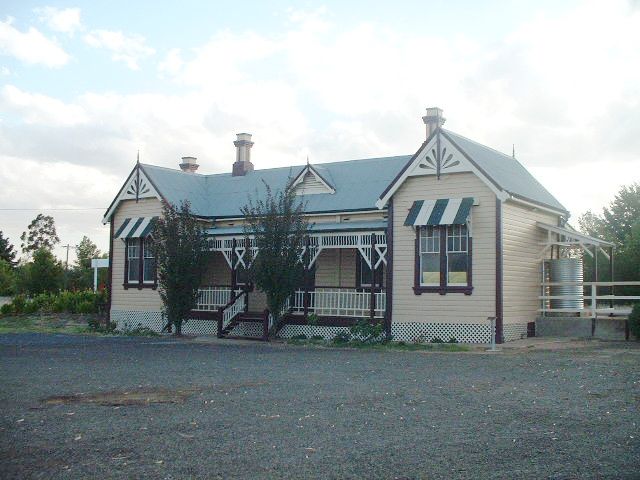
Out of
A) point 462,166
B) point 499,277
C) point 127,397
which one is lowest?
point 127,397

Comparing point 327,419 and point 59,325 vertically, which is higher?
point 59,325

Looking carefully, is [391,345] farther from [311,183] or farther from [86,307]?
[86,307]

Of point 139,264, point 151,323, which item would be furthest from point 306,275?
point 139,264

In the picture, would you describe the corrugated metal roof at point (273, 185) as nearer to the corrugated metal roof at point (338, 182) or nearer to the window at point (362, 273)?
the corrugated metal roof at point (338, 182)

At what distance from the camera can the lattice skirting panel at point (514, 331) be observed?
70.5ft

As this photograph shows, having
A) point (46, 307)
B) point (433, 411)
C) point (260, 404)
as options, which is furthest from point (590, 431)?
point (46, 307)

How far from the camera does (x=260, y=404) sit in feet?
34.5

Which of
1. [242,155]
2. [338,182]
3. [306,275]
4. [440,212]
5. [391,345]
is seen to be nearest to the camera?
[391,345]

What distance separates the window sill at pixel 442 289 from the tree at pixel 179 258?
7740mm

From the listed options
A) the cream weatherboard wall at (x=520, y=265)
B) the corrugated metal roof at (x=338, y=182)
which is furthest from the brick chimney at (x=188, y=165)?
the cream weatherboard wall at (x=520, y=265)

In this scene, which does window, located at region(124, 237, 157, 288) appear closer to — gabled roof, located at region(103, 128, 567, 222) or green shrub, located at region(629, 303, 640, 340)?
gabled roof, located at region(103, 128, 567, 222)

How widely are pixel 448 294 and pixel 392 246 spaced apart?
90.8 inches

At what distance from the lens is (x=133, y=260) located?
96.0 feet

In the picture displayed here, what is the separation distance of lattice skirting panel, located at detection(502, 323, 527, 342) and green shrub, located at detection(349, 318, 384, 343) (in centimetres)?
358
